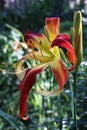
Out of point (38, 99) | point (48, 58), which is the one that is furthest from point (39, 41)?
point (38, 99)

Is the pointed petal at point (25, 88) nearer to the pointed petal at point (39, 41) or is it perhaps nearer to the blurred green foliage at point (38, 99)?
the pointed petal at point (39, 41)

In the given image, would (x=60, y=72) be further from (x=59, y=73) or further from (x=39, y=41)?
(x=39, y=41)

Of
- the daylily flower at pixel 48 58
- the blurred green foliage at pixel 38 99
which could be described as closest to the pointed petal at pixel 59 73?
the daylily flower at pixel 48 58

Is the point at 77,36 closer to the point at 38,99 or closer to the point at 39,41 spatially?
the point at 39,41

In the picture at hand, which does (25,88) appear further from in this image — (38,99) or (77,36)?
(38,99)

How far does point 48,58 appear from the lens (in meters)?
1.12

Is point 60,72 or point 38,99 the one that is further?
point 38,99

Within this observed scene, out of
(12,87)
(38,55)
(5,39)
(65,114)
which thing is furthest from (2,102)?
(38,55)

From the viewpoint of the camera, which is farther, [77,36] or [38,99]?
[38,99]

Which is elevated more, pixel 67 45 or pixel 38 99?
pixel 67 45

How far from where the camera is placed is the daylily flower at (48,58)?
3.39 feet

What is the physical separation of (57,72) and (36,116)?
1.27 meters

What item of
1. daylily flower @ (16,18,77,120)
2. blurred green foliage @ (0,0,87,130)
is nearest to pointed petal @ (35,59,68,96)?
daylily flower @ (16,18,77,120)

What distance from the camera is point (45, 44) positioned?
1.12 meters
